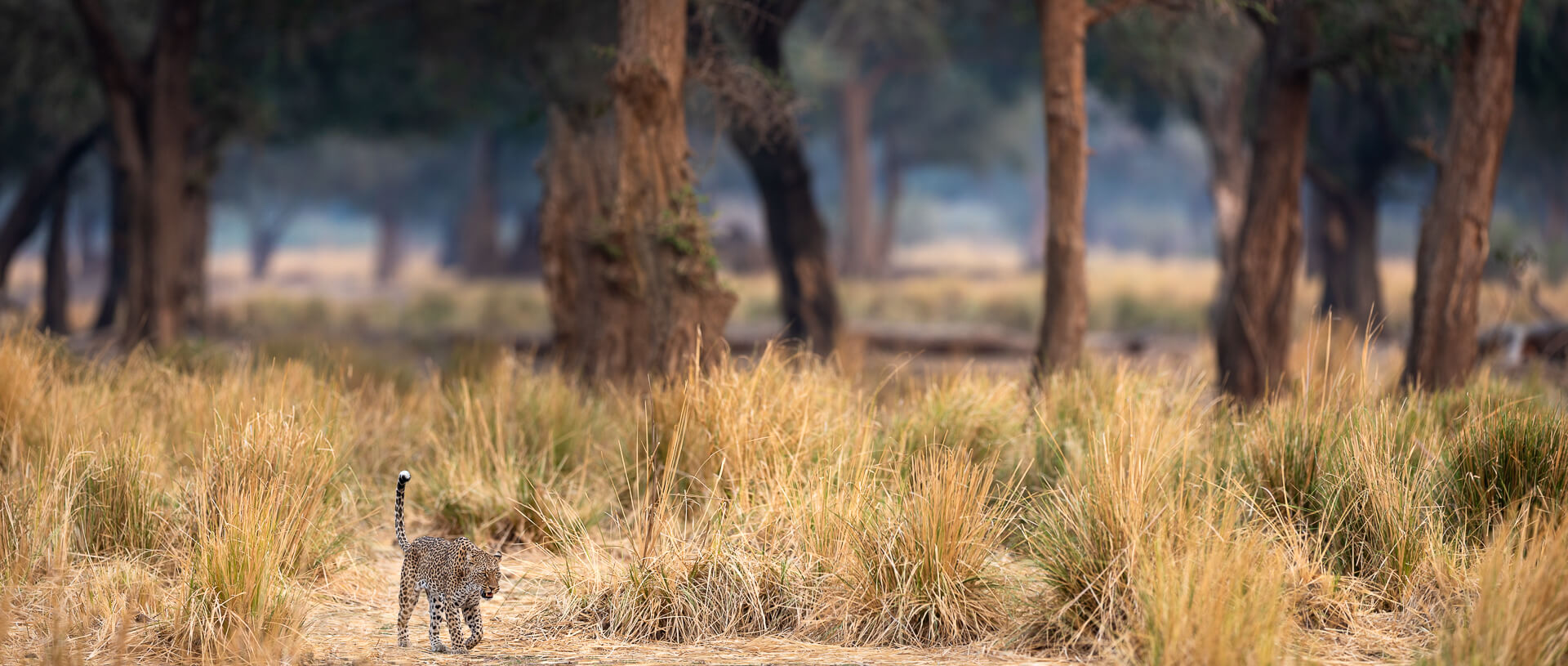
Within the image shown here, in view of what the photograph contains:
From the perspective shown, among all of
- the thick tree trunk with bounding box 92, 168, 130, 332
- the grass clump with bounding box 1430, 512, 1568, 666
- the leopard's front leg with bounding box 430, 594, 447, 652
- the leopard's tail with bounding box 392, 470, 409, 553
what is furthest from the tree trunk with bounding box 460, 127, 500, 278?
the grass clump with bounding box 1430, 512, 1568, 666

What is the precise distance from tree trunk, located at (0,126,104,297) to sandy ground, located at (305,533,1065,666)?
1329cm

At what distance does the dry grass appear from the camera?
446cm

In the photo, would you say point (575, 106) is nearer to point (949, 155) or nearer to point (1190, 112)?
point (1190, 112)

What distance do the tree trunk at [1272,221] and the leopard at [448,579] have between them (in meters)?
6.98

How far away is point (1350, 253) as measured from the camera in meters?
18.0

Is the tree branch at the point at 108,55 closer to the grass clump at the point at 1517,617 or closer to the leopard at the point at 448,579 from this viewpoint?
the leopard at the point at 448,579

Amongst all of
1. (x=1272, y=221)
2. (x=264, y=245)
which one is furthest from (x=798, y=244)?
(x=264, y=245)

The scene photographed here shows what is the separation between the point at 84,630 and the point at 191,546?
73cm

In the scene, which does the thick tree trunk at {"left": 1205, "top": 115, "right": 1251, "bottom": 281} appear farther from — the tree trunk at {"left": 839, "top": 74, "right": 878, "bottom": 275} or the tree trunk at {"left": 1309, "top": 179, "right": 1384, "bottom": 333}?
the tree trunk at {"left": 839, "top": 74, "right": 878, "bottom": 275}

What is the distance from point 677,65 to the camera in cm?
829

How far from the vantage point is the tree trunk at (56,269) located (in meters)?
17.4

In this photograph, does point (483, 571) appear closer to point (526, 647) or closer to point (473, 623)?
point (473, 623)

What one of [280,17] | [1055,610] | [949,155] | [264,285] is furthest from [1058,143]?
[264,285]

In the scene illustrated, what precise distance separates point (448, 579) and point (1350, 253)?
631 inches
